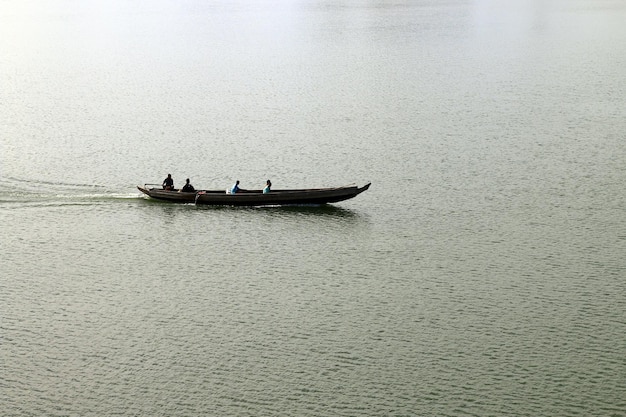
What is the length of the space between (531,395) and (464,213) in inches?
514

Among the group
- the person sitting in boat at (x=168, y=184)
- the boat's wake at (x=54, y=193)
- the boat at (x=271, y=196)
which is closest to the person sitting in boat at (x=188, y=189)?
the boat at (x=271, y=196)

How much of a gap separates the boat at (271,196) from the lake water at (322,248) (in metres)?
0.47

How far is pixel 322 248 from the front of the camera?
30.5 m

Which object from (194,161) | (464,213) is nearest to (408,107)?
(194,161)

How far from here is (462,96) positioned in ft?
180

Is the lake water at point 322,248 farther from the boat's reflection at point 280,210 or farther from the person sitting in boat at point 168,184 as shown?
the person sitting in boat at point 168,184

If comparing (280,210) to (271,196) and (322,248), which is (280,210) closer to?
(271,196)

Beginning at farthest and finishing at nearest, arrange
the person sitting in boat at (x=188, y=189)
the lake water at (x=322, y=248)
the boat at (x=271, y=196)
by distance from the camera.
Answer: the person sitting in boat at (x=188, y=189) → the boat at (x=271, y=196) → the lake water at (x=322, y=248)

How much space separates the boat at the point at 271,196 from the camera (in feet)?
109

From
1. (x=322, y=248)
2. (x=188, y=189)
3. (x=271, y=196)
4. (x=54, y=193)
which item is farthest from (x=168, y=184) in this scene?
(x=322, y=248)

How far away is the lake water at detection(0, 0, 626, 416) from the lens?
21.9m

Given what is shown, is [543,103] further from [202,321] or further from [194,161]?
[202,321]

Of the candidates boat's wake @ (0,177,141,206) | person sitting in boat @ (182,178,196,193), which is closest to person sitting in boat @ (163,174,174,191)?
person sitting in boat @ (182,178,196,193)

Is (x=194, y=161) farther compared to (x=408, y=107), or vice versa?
(x=408, y=107)
